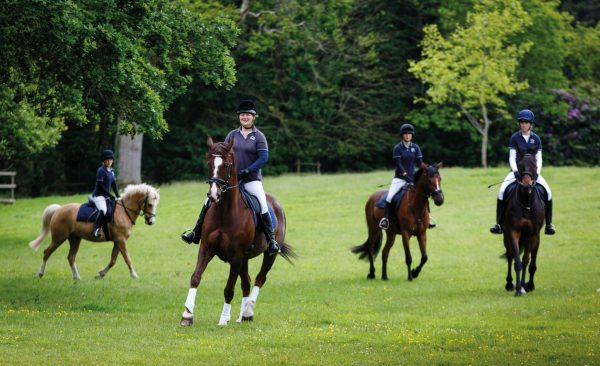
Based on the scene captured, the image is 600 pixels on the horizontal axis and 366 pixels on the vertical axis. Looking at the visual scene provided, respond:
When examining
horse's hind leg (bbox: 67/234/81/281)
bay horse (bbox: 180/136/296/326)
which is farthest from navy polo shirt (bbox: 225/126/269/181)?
horse's hind leg (bbox: 67/234/81/281)

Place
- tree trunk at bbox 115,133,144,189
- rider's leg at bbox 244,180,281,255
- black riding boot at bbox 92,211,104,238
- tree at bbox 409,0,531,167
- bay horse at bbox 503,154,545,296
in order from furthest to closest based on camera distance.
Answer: tree at bbox 409,0,531,167 < tree trunk at bbox 115,133,144,189 < black riding boot at bbox 92,211,104,238 < bay horse at bbox 503,154,545,296 < rider's leg at bbox 244,180,281,255

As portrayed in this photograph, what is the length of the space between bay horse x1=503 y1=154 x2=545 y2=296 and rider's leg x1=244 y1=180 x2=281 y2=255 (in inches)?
223

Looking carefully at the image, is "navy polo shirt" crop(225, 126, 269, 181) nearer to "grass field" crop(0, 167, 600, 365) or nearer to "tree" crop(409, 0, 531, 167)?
"grass field" crop(0, 167, 600, 365)

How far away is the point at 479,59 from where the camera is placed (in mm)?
50469

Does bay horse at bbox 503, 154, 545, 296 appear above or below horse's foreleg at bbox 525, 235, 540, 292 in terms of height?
above

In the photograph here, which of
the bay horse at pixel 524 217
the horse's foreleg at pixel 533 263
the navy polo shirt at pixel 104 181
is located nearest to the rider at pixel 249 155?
the bay horse at pixel 524 217

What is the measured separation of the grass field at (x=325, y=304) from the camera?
37.4 feet

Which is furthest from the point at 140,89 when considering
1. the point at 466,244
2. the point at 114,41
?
the point at 466,244

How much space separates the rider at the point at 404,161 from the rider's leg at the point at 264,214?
704 centimetres

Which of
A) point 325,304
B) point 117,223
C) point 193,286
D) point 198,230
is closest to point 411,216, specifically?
point 325,304

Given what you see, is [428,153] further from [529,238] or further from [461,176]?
[529,238]

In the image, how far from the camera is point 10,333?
12.8 m

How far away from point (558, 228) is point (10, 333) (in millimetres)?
21868

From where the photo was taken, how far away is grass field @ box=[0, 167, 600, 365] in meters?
11.4
